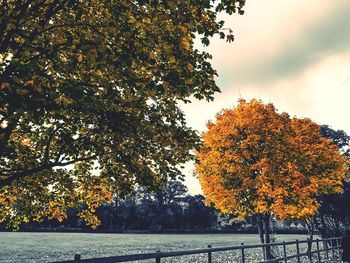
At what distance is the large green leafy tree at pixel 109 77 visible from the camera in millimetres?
8633

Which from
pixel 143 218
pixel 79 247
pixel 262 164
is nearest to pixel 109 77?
pixel 262 164

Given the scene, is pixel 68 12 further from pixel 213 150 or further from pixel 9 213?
pixel 213 150

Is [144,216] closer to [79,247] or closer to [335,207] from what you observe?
[79,247]

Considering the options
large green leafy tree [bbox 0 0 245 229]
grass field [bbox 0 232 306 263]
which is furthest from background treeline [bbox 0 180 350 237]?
large green leafy tree [bbox 0 0 245 229]

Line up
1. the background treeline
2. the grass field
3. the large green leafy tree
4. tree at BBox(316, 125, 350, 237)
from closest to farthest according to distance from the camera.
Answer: the large green leafy tree
tree at BBox(316, 125, 350, 237)
the grass field
the background treeline

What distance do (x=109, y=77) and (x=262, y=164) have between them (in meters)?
17.6

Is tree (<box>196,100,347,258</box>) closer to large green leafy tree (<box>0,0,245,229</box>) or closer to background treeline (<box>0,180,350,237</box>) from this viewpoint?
large green leafy tree (<box>0,0,245,229</box>)

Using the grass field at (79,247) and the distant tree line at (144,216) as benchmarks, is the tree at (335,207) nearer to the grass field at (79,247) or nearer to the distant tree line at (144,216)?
the grass field at (79,247)

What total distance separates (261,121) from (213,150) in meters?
4.01

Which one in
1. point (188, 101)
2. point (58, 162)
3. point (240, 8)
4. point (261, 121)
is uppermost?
point (261, 121)

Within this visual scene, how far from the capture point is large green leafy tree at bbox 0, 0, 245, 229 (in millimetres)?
8633

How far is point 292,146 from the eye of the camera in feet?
85.1

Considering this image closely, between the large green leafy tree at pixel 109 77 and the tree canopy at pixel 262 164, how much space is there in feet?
46.8

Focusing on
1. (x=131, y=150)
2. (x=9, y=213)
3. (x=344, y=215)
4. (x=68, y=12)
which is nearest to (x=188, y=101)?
(x=131, y=150)
